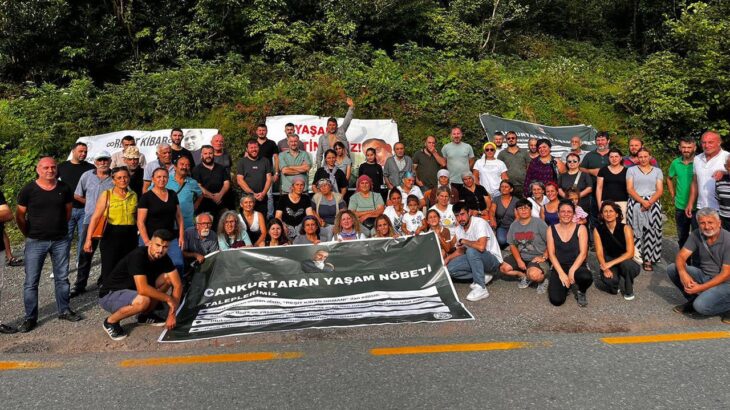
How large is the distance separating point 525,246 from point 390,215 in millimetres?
2173

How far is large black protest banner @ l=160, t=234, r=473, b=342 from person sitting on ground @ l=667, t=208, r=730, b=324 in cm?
248

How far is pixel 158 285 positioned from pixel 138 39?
14.2 m

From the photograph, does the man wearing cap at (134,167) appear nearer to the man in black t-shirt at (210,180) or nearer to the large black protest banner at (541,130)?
the man in black t-shirt at (210,180)

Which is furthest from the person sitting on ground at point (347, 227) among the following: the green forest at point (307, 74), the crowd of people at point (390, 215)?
the green forest at point (307, 74)

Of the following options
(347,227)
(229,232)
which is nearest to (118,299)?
(229,232)

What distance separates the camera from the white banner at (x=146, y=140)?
11281 mm

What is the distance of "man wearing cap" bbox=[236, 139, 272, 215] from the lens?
907 cm

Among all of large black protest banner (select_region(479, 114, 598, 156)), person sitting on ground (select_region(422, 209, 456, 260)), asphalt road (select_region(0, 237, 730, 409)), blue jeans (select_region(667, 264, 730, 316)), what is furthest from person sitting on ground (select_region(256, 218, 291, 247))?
large black protest banner (select_region(479, 114, 598, 156))

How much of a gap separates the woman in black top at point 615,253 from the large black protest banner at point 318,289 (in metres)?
2.00

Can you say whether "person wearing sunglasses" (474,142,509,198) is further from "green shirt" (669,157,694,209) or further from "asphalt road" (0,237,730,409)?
"asphalt road" (0,237,730,409)

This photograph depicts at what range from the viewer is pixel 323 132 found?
11828 mm

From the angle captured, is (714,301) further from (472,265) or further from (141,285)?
(141,285)

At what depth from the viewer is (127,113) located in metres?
12.9

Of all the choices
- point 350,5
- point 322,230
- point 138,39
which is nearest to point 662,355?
point 322,230
